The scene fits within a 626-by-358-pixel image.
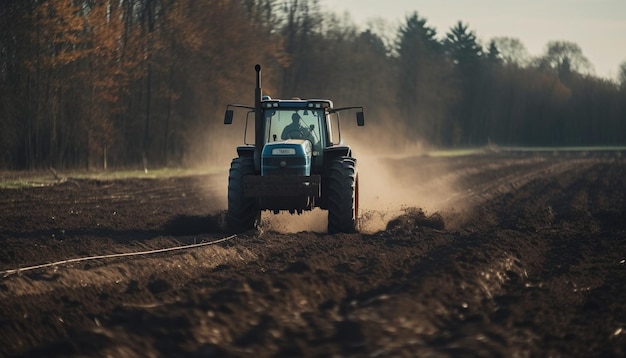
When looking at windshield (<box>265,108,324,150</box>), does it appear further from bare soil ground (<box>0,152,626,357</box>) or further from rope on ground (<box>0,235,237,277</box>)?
rope on ground (<box>0,235,237,277</box>)

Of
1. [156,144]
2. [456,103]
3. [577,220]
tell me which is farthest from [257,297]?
[456,103]

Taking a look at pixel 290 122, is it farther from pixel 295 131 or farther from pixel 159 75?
pixel 159 75

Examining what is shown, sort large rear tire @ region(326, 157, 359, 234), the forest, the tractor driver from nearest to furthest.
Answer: large rear tire @ region(326, 157, 359, 234) → the tractor driver → the forest

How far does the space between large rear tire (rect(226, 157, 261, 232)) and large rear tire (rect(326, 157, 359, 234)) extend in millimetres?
1365

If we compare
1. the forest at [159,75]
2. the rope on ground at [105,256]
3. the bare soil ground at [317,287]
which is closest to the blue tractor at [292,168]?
the bare soil ground at [317,287]

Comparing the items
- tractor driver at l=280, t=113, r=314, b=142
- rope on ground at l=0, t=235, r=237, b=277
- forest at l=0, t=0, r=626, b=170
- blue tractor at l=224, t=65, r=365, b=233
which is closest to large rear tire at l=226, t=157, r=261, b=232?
blue tractor at l=224, t=65, r=365, b=233

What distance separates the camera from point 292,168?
1611 centimetres

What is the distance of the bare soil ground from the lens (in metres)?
8.28

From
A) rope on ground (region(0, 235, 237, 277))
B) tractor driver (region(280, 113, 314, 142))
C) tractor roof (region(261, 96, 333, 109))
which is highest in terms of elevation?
tractor roof (region(261, 96, 333, 109))

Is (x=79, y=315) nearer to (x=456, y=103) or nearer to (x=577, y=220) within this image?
(x=577, y=220)

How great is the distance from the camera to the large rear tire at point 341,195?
16219 mm

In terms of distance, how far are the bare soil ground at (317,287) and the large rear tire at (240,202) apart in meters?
0.35

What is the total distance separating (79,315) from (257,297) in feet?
5.80

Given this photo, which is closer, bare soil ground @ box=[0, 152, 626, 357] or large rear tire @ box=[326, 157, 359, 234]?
bare soil ground @ box=[0, 152, 626, 357]
